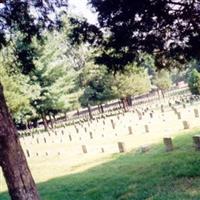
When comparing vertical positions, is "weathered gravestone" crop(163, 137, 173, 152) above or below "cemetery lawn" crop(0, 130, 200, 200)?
above

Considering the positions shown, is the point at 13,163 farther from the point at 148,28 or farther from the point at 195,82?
the point at 195,82

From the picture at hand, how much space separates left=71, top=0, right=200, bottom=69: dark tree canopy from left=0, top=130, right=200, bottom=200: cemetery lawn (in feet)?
11.5

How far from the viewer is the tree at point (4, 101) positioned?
8766 millimetres

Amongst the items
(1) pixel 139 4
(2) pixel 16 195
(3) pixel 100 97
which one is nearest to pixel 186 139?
(1) pixel 139 4

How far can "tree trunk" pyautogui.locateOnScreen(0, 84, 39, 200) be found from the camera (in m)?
8.76

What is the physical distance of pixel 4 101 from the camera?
8945 mm

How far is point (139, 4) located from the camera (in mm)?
12656

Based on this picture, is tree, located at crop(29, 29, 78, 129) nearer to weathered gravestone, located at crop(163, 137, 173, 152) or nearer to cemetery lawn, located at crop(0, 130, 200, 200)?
cemetery lawn, located at crop(0, 130, 200, 200)

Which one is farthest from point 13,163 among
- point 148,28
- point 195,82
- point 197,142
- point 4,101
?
point 195,82

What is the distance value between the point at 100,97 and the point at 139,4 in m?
44.0

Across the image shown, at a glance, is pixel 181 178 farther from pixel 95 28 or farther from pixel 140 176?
pixel 95 28

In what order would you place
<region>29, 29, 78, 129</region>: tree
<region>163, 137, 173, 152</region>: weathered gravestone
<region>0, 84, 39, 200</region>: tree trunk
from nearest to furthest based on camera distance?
<region>0, 84, 39, 200</region>: tree trunk, <region>163, 137, 173, 152</region>: weathered gravestone, <region>29, 29, 78, 129</region>: tree

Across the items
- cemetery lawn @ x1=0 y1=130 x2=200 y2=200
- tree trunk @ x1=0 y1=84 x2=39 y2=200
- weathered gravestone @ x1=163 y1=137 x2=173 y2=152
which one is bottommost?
cemetery lawn @ x1=0 y1=130 x2=200 y2=200

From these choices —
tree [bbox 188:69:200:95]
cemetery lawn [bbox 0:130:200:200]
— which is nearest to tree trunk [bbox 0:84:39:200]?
cemetery lawn [bbox 0:130:200:200]
